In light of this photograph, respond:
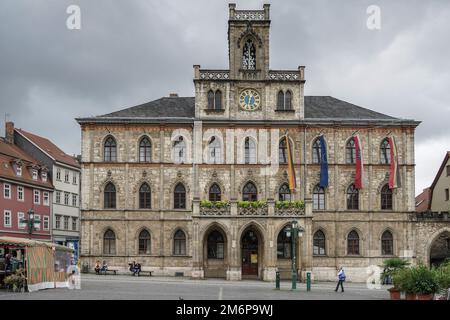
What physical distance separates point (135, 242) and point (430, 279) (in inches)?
1255

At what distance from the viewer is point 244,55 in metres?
57.1

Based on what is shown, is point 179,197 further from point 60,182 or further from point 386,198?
point 60,182

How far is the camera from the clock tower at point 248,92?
55.5m

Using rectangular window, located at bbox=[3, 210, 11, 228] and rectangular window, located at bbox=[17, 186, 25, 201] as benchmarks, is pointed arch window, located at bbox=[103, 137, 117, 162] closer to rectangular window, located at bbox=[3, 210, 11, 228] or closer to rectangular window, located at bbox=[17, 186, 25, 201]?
rectangular window, located at bbox=[3, 210, 11, 228]

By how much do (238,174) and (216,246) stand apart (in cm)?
588

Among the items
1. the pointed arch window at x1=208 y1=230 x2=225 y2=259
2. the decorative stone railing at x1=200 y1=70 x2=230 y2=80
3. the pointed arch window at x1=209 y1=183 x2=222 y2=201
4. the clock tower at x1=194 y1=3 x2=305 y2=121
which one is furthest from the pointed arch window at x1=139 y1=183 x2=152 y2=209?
the decorative stone railing at x1=200 y1=70 x2=230 y2=80

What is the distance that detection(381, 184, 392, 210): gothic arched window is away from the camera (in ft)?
183

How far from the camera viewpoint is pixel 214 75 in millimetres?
55781

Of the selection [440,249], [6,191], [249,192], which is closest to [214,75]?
[249,192]

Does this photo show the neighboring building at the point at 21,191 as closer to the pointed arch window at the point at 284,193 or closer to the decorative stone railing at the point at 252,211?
the decorative stone railing at the point at 252,211

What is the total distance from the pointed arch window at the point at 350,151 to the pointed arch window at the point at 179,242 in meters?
14.4

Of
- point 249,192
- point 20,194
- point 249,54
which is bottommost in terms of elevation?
point 249,192

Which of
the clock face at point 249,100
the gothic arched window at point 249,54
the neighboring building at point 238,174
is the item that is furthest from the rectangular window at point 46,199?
the gothic arched window at point 249,54
